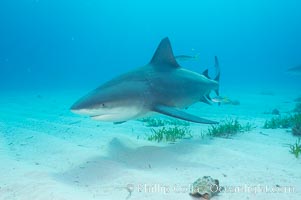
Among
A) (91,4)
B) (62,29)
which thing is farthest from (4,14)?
(62,29)

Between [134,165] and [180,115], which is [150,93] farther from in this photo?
[134,165]

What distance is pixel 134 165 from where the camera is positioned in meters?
5.12

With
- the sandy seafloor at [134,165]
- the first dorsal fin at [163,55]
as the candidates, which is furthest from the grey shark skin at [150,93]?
the sandy seafloor at [134,165]

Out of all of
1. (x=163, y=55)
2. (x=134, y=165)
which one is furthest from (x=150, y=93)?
(x=134, y=165)

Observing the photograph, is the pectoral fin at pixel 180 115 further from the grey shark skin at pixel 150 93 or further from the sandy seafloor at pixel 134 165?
the sandy seafloor at pixel 134 165

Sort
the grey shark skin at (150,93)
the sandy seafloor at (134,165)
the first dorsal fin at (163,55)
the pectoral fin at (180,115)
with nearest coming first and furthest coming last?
1. the sandy seafloor at (134,165)
2. the grey shark skin at (150,93)
3. the pectoral fin at (180,115)
4. the first dorsal fin at (163,55)

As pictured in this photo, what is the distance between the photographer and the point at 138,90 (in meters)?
5.56

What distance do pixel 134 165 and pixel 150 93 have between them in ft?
5.01

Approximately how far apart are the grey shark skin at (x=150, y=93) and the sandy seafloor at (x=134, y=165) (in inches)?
33.0

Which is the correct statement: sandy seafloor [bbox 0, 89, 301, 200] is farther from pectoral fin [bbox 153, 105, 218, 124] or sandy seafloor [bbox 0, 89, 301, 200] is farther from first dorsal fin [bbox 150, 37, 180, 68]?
first dorsal fin [bbox 150, 37, 180, 68]

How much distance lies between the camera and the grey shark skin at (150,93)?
4.77 meters

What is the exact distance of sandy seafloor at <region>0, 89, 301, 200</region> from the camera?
12.6 feet

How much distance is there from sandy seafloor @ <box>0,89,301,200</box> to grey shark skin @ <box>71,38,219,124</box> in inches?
33.0

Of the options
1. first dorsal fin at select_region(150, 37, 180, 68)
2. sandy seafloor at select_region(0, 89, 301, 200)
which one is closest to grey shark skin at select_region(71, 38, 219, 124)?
first dorsal fin at select_region(150, 37, 180, 68)
